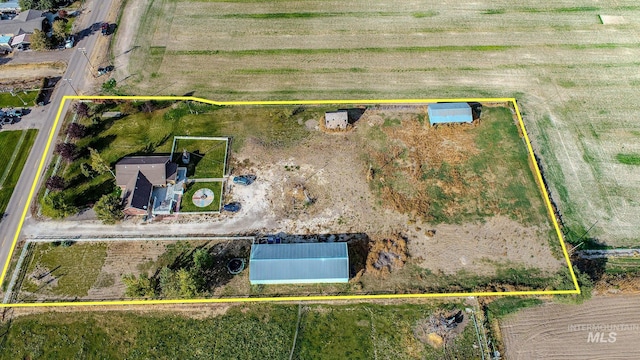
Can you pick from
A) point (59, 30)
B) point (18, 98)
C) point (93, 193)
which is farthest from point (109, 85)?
point (93, 193)

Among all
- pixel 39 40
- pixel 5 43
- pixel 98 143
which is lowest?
pixel 98 143

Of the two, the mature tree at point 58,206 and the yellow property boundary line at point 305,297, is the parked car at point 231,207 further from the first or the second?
the mature tree at point 58,206

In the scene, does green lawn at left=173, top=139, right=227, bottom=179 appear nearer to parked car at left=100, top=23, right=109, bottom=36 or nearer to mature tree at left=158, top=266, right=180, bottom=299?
mature tree at left=158, top=266, right=180, bottom=299

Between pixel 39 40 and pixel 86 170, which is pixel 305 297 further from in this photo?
pixel 39 40

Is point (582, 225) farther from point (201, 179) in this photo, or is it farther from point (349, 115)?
point (201, 179)

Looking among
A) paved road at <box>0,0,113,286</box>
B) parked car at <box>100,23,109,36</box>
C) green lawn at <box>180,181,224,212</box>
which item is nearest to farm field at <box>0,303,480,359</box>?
paved road at <box>0,0,113,286</box>

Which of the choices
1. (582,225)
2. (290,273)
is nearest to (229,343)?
(290,273)

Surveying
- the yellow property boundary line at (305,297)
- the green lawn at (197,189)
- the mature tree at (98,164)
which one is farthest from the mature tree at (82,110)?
the green lawn at (197,189)
